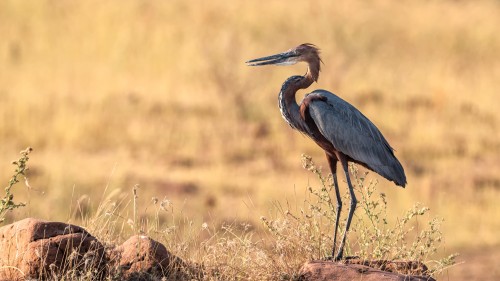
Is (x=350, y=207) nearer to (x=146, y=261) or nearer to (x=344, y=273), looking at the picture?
(x=344, y=273)

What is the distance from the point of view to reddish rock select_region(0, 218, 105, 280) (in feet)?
25.1

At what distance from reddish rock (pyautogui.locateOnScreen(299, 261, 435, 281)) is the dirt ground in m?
6.94

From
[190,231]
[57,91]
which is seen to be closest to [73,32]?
[57,91]

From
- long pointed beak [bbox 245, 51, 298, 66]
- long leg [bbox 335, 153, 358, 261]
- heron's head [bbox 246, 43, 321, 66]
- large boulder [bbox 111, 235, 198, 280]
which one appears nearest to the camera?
large boulder [bbox 111, 235, 198, 280]

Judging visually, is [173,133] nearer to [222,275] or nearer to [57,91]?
[57,91]

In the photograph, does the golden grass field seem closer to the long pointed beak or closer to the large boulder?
the long pointed beak

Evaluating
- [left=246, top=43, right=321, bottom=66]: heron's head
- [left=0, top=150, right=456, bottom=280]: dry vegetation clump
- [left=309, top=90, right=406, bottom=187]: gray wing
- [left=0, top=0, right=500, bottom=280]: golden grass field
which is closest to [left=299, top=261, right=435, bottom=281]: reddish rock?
[left=0, top=150, right=456, bottom=280]: dry vegetation clump

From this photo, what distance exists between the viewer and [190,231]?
837cm

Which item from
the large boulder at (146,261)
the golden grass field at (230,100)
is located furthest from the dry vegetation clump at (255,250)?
the golden grass field at (230,100)

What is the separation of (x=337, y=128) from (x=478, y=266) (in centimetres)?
724

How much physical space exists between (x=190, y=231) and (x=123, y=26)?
1543cm

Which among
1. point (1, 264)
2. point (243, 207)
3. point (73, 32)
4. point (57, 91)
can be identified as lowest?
point (1, 264)

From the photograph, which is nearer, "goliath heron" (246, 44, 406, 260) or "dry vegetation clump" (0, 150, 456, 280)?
"dry vegetation clump" (0, 150, 456, 280)

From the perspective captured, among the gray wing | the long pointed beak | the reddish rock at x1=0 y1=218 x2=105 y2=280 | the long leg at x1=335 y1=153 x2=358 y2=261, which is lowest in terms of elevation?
the reddish rock at x1=0 y1=218 x2=105 y2=280
